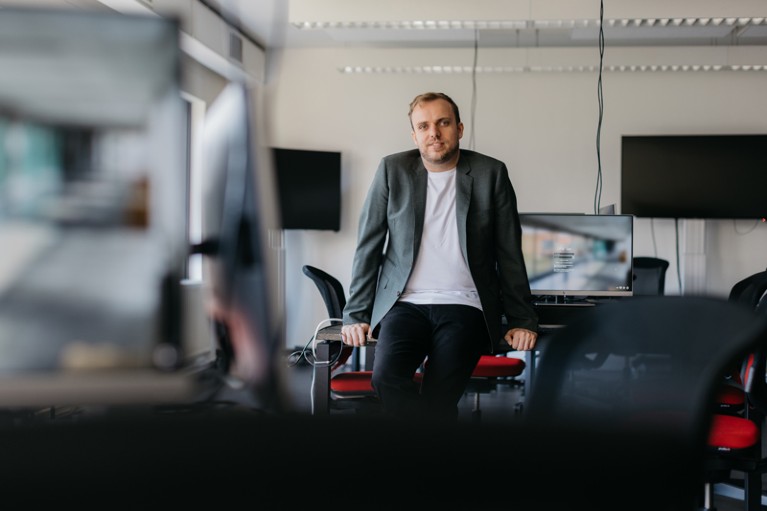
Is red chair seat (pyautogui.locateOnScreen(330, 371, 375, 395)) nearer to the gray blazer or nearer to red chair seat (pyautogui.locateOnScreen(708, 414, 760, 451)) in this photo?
the gray blazer

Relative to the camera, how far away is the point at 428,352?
6.64 feet

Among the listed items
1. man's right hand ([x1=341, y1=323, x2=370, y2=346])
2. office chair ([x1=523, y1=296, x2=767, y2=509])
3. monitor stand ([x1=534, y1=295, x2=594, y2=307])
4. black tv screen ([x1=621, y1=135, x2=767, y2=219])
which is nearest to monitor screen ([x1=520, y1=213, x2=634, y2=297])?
monitor stand ([x1=534, y1=295, x2=594, y2=307])

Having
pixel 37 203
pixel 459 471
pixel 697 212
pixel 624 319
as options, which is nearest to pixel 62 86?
pixel 37 203

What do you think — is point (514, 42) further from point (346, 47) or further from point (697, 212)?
point (697, 212)

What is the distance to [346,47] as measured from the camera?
6871 millimetres

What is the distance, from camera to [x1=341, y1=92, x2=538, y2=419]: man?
1.96 m

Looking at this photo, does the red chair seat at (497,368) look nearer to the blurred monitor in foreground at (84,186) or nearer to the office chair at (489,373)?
the office chair at (489,373)

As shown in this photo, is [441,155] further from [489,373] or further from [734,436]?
[489,373]

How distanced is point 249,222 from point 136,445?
0.16m

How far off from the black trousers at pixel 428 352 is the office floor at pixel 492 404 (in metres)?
0.11

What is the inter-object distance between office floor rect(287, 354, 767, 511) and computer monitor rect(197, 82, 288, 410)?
3 cm

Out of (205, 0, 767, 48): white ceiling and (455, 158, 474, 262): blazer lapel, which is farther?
(455, 158, 474, 262): blazer lapel

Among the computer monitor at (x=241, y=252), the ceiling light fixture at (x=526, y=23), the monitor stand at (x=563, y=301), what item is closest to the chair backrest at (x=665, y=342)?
the computer monitor at (x=241, y=252)

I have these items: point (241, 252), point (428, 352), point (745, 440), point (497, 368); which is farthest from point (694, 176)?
point (241, 252)
